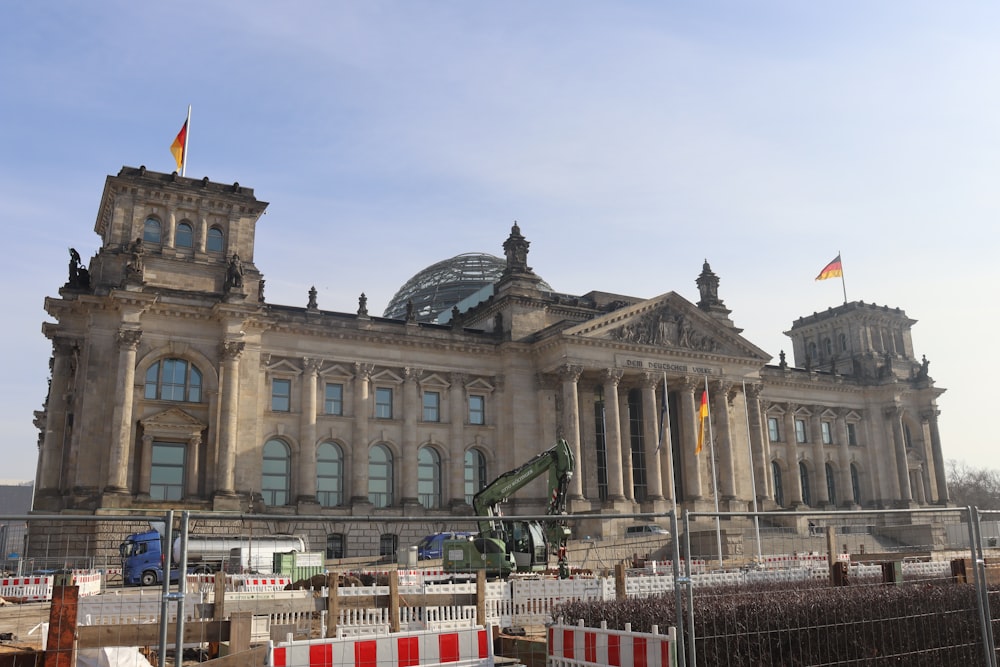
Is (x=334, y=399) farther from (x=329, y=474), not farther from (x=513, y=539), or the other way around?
(x=513, y=539)

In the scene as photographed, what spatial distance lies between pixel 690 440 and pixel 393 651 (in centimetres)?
5127

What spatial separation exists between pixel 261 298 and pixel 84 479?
1331 cm

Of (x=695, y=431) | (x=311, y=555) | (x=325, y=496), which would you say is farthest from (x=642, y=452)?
(x=311, y=555)

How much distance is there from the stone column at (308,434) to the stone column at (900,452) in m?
51.3

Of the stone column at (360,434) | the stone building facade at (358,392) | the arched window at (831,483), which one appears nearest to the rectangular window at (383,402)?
the stone building facade at (358,392)

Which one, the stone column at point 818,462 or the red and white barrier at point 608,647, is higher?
the stone column at point 818,462

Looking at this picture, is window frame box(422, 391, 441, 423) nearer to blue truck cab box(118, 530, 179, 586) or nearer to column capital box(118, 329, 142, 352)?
column capital box(118, 329, 142, 352)

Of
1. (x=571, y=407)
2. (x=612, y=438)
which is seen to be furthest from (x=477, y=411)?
(x=612, y=438)

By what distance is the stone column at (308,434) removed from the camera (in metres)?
50.3

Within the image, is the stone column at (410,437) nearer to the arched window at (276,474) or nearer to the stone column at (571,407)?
the arched window at (276,474)

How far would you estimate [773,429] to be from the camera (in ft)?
239

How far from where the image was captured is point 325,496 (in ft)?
171

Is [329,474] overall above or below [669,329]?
below

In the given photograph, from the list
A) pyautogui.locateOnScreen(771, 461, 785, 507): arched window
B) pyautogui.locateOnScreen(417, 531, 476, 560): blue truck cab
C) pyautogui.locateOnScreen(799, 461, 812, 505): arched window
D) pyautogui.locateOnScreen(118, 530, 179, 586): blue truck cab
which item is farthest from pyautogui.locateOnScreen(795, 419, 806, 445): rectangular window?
pyautogui.locateOnScreen(118, 530, 179, 586): blue truck cab
